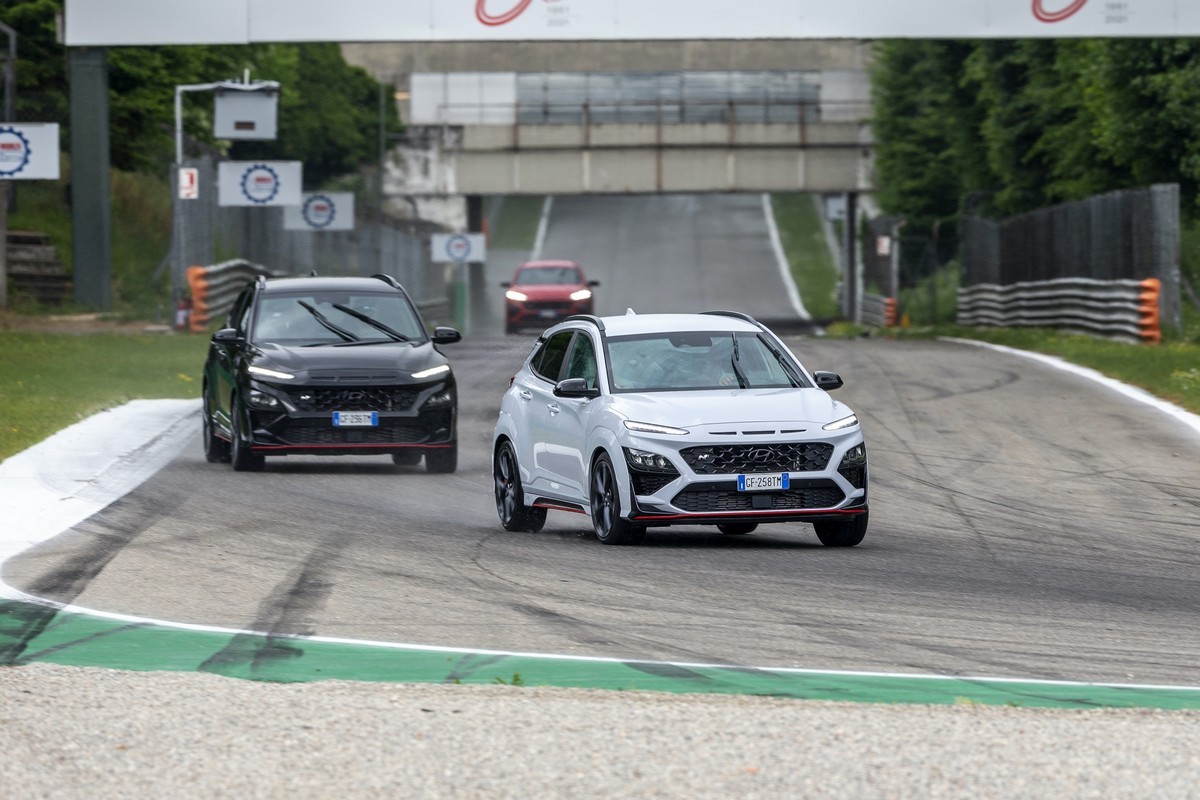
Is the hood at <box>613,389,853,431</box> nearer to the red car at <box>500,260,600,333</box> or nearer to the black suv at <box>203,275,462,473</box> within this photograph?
the black suv at <box>203,275,462,473</box>

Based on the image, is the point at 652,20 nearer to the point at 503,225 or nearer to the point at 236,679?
the point at 236,679

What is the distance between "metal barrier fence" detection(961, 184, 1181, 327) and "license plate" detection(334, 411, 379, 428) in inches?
709

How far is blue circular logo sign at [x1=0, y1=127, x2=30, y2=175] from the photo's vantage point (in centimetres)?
3647

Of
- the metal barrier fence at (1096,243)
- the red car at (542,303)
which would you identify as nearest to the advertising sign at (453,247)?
the red car at (542,303)

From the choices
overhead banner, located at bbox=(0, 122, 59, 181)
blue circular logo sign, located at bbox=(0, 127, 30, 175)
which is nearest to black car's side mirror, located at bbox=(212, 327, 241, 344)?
overhead banner, located at bbox=(0, 122, 59, 181)

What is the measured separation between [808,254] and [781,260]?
8.94 feet

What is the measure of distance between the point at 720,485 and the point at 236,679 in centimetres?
476

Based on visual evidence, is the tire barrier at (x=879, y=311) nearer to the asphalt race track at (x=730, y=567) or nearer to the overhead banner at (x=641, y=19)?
the overhead banner at (x=641, y=19)

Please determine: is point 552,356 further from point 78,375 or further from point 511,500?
point 78,375

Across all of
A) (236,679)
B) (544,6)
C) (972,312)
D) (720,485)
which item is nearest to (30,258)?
(544,6)

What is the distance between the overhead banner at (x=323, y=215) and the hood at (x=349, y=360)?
31.5 meters

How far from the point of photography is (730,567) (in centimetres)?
1171

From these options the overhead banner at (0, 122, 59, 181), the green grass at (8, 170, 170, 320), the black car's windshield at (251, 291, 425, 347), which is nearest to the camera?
the black car's windshield at (251, 291, 425, 347)

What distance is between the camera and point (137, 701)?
24.7 ft
